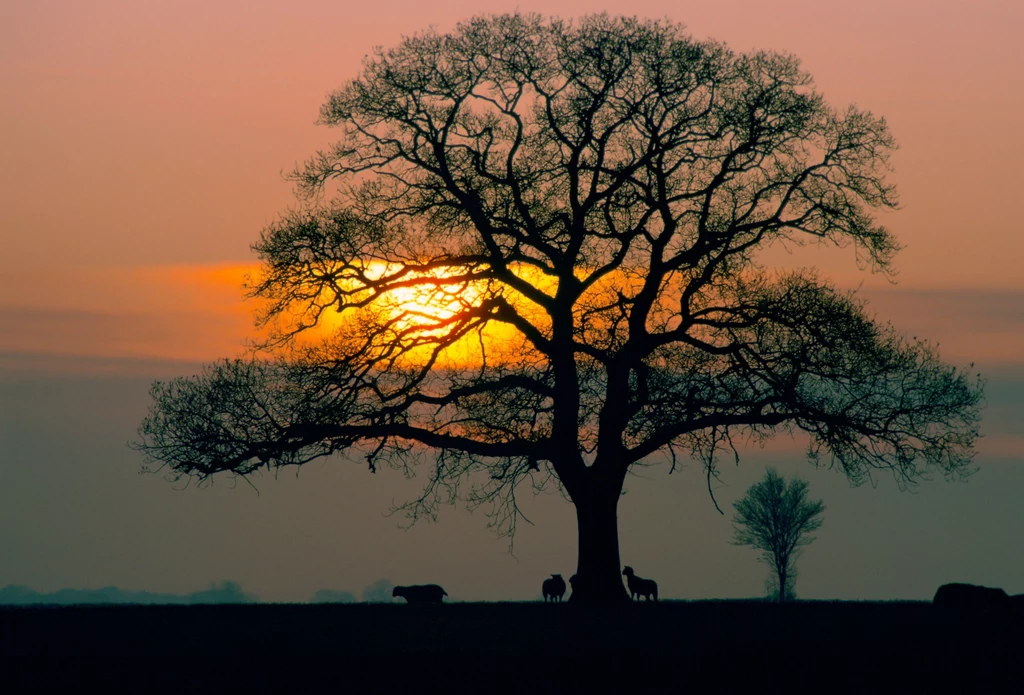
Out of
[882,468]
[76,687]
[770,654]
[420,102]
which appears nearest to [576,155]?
[420,102]

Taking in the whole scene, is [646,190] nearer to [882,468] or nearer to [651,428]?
[651,428]

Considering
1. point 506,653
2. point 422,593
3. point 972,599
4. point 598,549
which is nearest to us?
point 506,653

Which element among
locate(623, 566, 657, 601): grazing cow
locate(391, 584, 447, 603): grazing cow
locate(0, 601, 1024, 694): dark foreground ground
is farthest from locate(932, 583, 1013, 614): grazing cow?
locate(391, 584, 447, 603): grazing cow

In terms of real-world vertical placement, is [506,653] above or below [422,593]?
below

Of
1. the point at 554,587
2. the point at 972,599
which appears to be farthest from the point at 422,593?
the point at 972,599

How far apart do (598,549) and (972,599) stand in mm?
8109

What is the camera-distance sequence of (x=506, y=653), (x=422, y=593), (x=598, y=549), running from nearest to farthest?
(x=506, y=653) < (x=598, y=549) < (x=422, y=593)

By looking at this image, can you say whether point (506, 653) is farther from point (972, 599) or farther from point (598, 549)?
point (972, 599)

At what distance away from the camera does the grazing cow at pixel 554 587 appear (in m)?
29.1

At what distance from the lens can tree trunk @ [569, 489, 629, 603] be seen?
27.8 meters

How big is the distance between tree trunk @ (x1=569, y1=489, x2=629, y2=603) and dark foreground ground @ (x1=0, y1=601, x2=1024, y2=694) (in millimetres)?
5032

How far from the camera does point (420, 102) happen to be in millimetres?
28953

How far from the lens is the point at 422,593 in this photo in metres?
30.2

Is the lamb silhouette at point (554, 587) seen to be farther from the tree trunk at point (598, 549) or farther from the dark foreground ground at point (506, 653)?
the dark foreground ground at point (506, 653)
